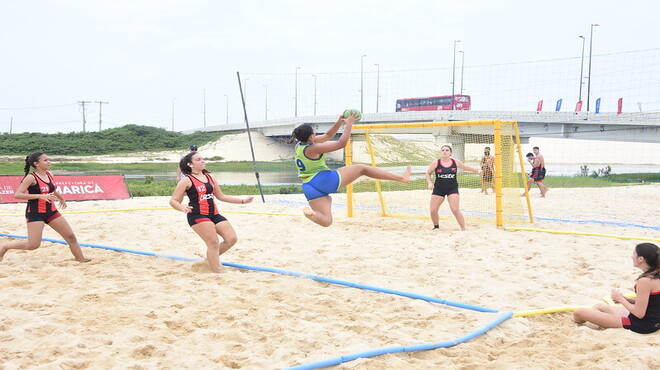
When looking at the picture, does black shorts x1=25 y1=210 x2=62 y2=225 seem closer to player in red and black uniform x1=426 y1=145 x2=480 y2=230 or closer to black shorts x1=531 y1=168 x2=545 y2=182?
player in red and black uniform x1=426 y1=145 x2=480 y2=230

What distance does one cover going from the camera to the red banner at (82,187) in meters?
13.2

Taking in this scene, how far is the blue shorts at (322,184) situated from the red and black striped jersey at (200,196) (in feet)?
3.65

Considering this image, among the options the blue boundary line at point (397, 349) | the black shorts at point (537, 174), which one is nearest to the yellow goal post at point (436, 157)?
the black shorts at point (537, 174)

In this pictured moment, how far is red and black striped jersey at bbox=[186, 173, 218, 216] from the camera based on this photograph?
237 inches

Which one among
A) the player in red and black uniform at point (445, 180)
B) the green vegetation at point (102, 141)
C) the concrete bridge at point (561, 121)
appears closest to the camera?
the player in red and black uniform at point (445, 180)

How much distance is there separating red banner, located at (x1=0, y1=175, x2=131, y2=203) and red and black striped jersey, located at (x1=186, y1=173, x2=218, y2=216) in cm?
881

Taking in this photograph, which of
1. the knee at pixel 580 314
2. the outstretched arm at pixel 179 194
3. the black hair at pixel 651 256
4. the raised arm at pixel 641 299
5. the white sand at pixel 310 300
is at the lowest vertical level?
the white sand at pixel 310 300

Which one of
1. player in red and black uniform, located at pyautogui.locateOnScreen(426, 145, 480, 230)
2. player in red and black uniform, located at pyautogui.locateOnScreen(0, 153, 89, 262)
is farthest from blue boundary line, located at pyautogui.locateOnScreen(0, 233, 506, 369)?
player in red and black uniform, located at pyautogui.locateOnScreen(426, 145, 480, 230)

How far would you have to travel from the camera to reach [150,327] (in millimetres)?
4238

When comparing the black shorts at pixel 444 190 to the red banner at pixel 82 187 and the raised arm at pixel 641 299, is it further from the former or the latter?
the red banner at pixel 82 187

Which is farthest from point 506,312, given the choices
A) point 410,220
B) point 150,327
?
point 410,220

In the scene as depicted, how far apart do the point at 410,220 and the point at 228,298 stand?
647 centimetres

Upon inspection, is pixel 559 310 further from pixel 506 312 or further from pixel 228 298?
pixel 228 298

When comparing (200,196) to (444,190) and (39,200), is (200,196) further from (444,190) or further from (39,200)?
(444,190)
